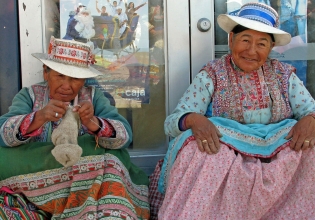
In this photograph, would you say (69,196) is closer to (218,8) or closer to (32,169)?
(32,169)

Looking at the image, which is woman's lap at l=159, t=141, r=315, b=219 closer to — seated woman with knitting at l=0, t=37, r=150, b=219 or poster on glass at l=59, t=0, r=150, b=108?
seated woman with knitting at l=0, t=37, r=150, b=219

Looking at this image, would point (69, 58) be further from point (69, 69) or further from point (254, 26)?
point (254, 26)

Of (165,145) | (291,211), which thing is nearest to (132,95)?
(165,145)

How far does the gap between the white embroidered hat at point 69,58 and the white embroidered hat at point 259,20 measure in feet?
3.12

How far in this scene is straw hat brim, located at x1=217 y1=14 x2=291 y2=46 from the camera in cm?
248

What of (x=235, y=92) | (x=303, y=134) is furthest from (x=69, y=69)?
(x=303, y=134)

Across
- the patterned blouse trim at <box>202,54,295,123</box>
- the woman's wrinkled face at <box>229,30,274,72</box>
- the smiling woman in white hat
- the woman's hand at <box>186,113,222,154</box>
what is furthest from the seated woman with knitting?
the woman's wrinkled face at <box>229,30,274,72</box>

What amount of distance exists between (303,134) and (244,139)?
0.32 m

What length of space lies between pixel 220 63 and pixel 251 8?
0.40 meters

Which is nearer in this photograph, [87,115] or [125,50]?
[87,115]

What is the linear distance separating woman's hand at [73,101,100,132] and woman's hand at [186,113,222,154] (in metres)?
0.54

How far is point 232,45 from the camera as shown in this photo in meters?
2.69

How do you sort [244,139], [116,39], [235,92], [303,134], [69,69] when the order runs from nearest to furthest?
[303,134] < [244,139] < [69,69] < [235,92] < [116,39]

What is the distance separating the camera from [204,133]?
2262 mm
